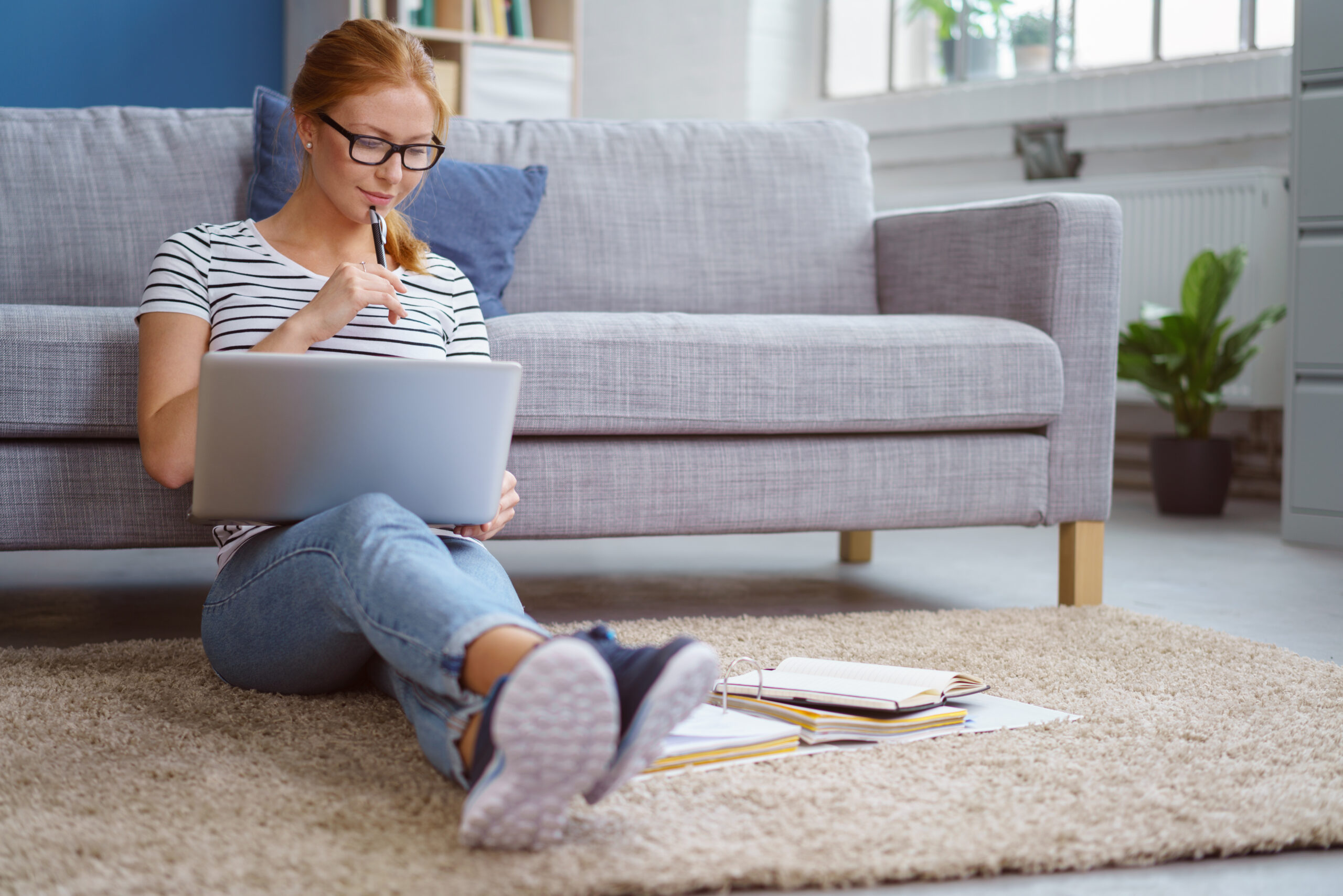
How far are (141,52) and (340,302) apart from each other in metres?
3.28

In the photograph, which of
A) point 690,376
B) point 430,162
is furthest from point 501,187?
point 430,162

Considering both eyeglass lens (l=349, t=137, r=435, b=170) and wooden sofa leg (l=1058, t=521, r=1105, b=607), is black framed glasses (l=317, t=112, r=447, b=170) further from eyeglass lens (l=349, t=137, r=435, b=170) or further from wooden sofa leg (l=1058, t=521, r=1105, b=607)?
wooden sofa leg (l=1058, t=521, r=1105, b=607)

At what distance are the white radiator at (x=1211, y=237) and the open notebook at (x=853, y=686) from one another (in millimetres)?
2425

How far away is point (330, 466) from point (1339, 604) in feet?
6.01

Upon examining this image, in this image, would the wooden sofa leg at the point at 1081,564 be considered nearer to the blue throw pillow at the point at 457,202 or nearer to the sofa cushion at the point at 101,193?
the blue throw pillow at the point at 457,202

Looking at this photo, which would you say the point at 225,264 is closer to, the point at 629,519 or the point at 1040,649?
the point at 629,519

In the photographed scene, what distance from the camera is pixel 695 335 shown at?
6.44ft

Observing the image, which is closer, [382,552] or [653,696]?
[653,696]

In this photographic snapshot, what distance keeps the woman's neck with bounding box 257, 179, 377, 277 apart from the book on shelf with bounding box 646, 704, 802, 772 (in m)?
0.67

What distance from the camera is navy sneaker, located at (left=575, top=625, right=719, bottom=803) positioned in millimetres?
917

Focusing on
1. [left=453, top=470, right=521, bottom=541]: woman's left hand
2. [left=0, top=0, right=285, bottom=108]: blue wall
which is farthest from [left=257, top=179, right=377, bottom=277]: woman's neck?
[left=0, top=0, right=285, bottom=108]: blue wall

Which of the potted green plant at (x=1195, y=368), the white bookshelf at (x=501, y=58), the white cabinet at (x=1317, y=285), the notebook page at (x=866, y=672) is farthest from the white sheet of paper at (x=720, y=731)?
the white bookshelf at (x=501, y=58)

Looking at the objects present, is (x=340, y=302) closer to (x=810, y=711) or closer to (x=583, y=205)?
(x=810, y=711)

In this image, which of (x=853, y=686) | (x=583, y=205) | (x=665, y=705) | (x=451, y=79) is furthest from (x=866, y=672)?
(x=451, y=79)
